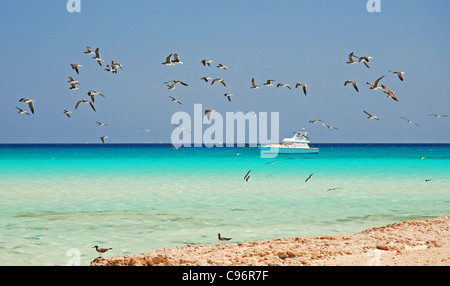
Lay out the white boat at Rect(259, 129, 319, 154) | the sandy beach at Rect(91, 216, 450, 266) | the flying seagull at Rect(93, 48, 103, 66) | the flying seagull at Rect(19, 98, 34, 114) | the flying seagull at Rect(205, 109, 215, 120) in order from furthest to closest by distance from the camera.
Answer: the white boat at Rect(259, 129, 319, 154)
the flying seagull at Rect(93, 48, 103, 66)
the flying seagull at Rect(19, 98, 34, 114)
the flying seagull at Rect(205, 109, 215, 120)
the sandy beach at Rect(91, 216, 450, 266)

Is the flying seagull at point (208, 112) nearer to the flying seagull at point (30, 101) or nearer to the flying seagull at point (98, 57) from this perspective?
the flying seagull at point (98, 57)

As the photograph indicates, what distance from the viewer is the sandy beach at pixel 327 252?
9.80 meters

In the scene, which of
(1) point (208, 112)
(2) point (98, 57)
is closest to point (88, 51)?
(2) point (98, 57)

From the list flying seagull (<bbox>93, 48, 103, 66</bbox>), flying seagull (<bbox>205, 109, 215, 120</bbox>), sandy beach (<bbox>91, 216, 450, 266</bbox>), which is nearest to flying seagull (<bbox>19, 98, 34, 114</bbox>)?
flying seagull (<bbox>93, 48, 103, 66</bbox>)

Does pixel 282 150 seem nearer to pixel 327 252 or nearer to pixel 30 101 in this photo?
pixel 30 101

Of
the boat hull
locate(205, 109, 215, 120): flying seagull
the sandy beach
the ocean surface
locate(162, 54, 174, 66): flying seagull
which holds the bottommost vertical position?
the boat hull

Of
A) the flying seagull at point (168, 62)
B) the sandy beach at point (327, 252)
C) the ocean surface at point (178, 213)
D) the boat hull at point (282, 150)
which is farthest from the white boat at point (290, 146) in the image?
the sandy beach at point (327, 252)

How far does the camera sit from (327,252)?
11102 mm

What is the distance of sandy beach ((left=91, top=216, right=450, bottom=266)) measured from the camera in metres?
9.80

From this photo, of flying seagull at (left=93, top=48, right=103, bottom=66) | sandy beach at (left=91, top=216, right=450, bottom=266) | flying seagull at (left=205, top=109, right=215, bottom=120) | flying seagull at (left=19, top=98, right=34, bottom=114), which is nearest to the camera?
sandy beach at (left=91, top=216, right=450, bottom=266)

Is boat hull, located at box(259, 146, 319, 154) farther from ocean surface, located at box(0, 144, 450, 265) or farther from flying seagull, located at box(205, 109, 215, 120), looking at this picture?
flying seagull, located at box(205, 109, 215, 120)
